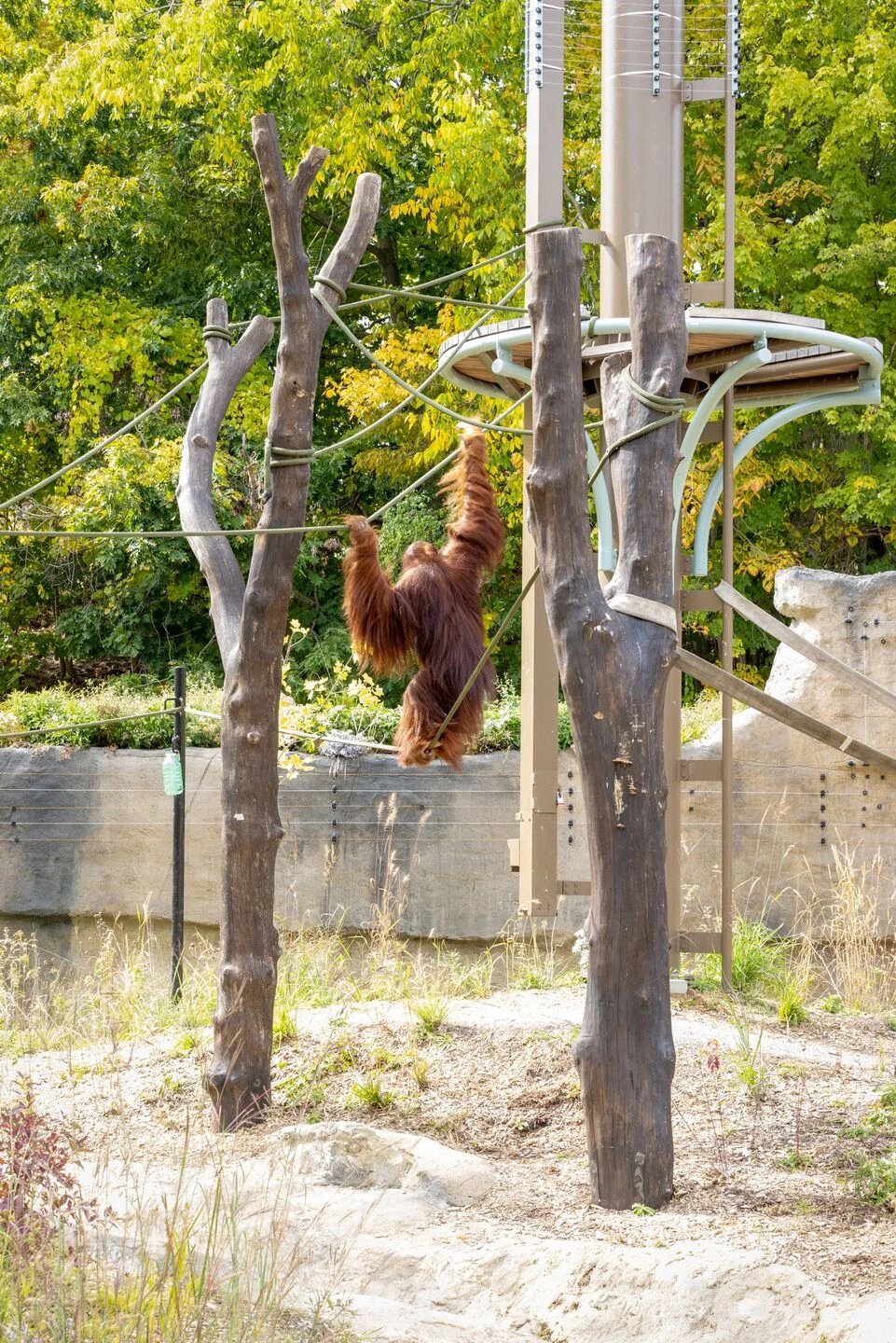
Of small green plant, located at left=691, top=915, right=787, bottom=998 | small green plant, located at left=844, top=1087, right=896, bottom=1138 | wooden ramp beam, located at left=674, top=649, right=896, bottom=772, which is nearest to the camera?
small green plant, located at left=844, top=1087, right=896, bottom=1138

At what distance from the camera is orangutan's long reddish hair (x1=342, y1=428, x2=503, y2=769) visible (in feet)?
16.1

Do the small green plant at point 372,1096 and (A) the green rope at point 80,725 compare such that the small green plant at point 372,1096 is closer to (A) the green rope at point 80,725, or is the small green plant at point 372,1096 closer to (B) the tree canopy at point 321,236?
(A) the green rope at point 80,725

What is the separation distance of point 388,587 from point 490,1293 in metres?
2.54

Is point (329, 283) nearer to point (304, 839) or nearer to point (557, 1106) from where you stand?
point (557, 1106)

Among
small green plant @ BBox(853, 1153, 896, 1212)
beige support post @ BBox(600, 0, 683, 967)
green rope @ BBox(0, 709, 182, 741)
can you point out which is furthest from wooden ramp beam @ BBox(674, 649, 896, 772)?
green rope @ BBox(0, 709, 182, 741)

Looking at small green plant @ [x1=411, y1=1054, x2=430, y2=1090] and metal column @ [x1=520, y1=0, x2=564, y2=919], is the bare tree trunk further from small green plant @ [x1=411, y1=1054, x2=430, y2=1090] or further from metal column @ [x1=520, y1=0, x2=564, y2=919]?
metal column @ [x1=520, y1=0, x2=564, y2=919]

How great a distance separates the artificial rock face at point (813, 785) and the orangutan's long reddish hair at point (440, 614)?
408cm

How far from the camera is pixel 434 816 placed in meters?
9.09

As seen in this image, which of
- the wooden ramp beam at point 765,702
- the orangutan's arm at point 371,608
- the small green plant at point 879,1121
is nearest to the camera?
the small green plant at point 879,1121

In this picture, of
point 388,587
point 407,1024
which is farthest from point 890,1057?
point 388,587

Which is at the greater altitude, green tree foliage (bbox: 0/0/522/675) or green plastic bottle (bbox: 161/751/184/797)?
green tree foliage (bbox: 0/0/522/675)

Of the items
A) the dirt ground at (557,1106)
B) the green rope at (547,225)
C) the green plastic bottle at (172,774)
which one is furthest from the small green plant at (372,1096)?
the green rope at (547,225)

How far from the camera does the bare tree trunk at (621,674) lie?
336 centimetres

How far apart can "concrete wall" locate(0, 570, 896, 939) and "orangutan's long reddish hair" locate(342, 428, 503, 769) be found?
363 cm
